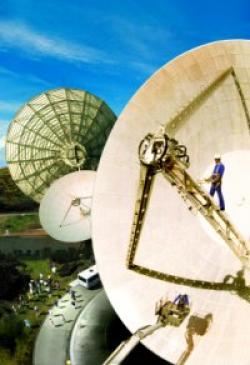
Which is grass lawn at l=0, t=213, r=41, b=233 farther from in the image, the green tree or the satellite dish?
the satellite dish

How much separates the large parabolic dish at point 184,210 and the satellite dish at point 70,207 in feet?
60.0

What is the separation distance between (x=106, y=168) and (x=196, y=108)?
556 centimetres

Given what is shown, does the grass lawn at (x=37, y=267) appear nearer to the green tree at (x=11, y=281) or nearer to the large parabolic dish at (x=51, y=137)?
the green tree at (x=11, y=281)

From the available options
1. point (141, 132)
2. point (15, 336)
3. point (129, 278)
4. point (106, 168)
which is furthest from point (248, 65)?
point (15, 336)

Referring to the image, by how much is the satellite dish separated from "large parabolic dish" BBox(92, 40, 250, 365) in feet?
60.0

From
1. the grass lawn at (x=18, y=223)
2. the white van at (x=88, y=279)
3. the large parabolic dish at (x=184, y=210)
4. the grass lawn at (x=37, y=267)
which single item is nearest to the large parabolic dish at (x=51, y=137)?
the grass lawn at (x=37, y=267)

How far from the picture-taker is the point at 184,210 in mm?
22234

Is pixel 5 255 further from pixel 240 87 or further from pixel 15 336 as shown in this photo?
pixel 240 87

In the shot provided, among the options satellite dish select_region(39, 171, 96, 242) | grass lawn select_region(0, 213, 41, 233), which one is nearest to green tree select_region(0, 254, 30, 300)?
satellite dish select_region(39, 171, 96, 242)

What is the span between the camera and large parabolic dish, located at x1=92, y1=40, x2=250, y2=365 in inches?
782

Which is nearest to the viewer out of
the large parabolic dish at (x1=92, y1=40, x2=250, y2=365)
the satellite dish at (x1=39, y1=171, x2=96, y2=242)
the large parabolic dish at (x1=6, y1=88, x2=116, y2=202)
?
the large parabolic dish at (x1=92, y1=40, x2=250, y2=365)

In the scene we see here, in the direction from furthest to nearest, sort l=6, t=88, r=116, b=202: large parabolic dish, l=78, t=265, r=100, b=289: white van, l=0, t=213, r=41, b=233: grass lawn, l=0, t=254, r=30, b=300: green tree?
l=0, t=213, r=41, b=233: grass lawn → l=6, t=88, r=116, b=202: large parabolic dish → l=0, t=254, r=30, b=300: green tree → l=78, t=265, r=100, b=289: white van

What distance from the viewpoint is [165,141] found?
476 inches

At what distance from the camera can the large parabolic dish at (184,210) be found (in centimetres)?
1988
